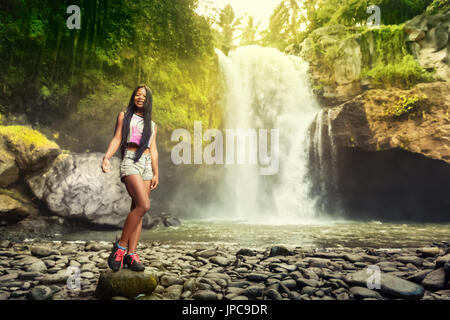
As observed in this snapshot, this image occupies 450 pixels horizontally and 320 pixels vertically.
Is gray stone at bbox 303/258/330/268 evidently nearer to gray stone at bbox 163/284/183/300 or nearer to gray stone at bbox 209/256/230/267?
gray stone at bbox 209/256/230/267

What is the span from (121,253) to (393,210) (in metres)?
17.5

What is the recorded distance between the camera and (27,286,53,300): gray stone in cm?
249

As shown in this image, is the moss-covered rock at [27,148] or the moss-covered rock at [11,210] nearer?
the moss-covered rock at [11,210]

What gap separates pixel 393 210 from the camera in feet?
52.3

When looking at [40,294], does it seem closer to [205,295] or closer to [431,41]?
[205,295]

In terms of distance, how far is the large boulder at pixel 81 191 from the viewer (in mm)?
8141

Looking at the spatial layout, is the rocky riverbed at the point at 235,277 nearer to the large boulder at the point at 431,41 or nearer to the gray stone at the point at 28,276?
the gray stone at the point at 28,276

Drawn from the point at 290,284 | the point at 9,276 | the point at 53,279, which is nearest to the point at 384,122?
the point at 290,284

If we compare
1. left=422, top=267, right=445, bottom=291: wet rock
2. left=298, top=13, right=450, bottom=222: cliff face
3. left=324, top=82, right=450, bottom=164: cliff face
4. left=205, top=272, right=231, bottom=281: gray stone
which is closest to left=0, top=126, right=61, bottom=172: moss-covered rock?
left=205, top=272, right=231, bottom=281: gray stone

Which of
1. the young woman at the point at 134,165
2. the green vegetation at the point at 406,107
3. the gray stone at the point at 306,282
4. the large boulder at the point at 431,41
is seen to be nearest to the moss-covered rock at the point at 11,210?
the young woman at the point at 134,165

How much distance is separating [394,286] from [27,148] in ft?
32.3

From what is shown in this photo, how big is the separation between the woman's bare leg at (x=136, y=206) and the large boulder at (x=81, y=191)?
630 cm

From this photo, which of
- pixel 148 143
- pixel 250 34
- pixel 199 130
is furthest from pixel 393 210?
pixel 250 34

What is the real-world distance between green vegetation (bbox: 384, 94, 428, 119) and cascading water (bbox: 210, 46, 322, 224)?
373 cm
